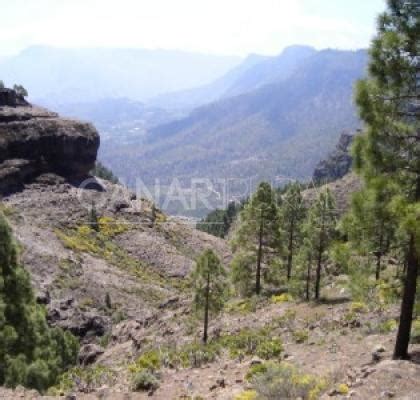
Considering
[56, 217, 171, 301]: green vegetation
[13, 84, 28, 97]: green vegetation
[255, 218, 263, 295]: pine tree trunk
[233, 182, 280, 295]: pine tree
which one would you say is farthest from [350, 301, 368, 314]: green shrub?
[13, 84, 28, 97]: green vegetation

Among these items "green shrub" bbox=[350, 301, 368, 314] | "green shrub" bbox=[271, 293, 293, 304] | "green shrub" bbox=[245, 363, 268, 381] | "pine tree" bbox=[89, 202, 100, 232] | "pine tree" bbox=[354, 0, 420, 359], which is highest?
"pine tree" bbox=[354, 0, 420, 359]

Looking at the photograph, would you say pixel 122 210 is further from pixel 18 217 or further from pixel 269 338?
Answer: pixel 269 338

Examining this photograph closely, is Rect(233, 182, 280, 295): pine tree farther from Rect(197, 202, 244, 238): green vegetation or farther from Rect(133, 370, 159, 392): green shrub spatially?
Rect(197, 202, 244, 238): green vegetation

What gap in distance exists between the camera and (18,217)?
82.1 meters

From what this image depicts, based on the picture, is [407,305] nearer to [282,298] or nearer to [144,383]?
[144,383]

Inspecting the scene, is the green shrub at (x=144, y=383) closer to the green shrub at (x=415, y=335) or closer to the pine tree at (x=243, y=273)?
the green shrub at (x=415, y=335)

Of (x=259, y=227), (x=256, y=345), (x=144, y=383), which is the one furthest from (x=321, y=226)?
(x=144, y=383)

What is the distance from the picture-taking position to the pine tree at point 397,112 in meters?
15.0

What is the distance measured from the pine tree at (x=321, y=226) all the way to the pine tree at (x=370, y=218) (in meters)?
19.4

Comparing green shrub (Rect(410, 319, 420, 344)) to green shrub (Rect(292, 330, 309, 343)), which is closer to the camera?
green shrub (Rect(410, 319, 420, 344))

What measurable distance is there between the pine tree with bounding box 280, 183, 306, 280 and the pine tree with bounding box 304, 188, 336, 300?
767cm

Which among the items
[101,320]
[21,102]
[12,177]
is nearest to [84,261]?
[101,320]

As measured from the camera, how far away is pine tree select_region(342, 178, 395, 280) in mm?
15438

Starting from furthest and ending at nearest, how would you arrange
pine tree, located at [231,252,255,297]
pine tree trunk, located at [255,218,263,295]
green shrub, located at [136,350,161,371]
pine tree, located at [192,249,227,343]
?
pine tree, located at [231,252,255,297] < pine tree trunk, located at [255,218,263,295] < pine tree, located at [192,249,227,343] < green shrub, located at [136,350,161,371]
